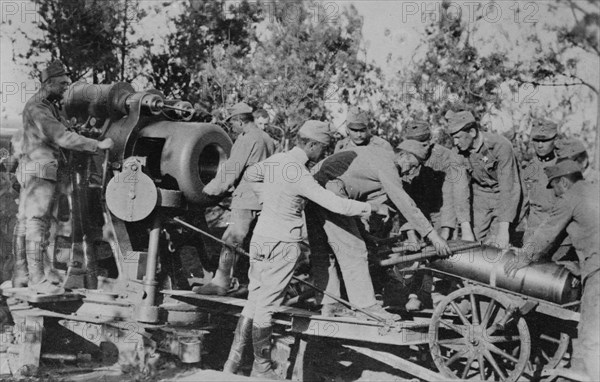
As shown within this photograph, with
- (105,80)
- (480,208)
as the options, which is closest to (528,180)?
(480,208)

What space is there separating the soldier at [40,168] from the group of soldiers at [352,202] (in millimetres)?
11

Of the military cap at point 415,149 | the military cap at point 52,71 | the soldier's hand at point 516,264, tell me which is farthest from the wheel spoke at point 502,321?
the military cap at point 52,71

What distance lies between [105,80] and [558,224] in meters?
13.4

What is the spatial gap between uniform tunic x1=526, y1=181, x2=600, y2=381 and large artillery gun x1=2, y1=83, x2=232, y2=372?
10.5ft

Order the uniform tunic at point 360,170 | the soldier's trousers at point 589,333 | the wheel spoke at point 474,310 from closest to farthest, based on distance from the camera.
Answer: the soldier's trousers at point 589,333, the wheel spoke at point 474,310, the uniform tunic at point 360,170

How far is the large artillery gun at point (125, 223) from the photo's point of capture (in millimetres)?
6285

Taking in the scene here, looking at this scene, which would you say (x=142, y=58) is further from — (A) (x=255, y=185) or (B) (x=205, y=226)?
(A) (x=255, y=185)

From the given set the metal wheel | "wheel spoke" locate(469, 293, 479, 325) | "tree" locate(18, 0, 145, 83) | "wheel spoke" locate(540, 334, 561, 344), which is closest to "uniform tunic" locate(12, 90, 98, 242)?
the metal wheel

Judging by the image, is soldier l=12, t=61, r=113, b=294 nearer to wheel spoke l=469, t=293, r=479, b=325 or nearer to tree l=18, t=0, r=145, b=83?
wheel spoke l=469, t=293, r=479, b=325

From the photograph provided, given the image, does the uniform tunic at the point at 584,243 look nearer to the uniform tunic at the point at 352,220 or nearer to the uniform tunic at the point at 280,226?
the uniform tunic at the point at 352,220

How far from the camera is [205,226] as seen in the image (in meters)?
7.75

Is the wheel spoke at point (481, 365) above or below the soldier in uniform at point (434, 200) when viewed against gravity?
below

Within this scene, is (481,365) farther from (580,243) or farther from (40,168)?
(40,168)

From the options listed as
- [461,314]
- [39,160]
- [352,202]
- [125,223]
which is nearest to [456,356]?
[461,314]
